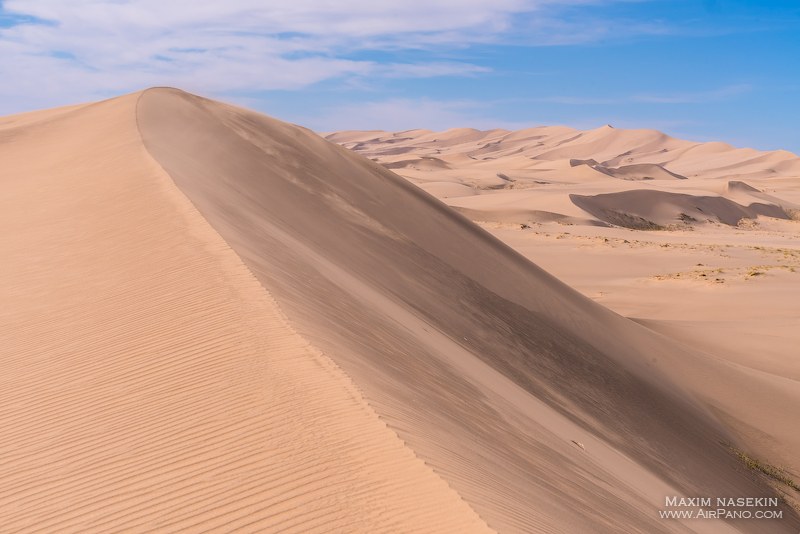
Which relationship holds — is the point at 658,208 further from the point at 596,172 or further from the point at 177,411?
the point at 177,411

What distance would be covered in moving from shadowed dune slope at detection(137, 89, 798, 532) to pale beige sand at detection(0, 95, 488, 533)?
0.27 metres

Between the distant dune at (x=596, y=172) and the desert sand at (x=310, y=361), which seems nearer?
the desert sand at (x=310, y=361)

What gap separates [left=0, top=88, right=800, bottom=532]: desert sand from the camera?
3.87m

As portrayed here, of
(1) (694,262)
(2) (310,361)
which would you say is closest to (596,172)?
(1) (694,262)

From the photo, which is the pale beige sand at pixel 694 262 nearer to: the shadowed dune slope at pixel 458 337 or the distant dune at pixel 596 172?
the distant dune at pixel 596 172

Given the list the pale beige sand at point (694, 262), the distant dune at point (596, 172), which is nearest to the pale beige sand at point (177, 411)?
the pale beige sand at point (694, 262)

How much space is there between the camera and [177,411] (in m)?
4.60

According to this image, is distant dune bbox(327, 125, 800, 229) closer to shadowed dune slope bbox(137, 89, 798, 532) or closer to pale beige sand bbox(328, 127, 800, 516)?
pale beige sand bbox(328, 127, 800, 516)

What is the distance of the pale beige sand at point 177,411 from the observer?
361cm

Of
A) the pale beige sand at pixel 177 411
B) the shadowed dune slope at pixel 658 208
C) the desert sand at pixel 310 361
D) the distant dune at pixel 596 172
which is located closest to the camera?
the pale beige sand at pixel 177 411

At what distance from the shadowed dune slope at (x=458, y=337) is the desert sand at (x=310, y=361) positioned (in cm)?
5

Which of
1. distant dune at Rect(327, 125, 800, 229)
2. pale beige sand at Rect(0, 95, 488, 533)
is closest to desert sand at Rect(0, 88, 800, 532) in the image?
pale beige sand at Rect(0, 95, 488, 533)

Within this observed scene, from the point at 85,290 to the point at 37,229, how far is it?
9.53ft

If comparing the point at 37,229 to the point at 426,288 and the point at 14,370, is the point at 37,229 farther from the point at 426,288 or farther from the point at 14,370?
the point at 426,288
